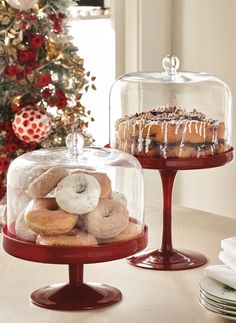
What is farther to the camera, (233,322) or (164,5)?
(164,5)

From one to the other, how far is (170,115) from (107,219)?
584 millimetres

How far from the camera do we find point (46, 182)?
1746mm

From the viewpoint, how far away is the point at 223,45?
370cm

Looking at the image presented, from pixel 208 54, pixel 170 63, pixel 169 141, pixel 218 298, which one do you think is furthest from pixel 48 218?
pixel 208 54

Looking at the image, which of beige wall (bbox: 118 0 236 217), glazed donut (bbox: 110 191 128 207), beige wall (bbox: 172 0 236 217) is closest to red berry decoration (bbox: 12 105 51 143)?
beige wall (bbox: 118 0 236 217)

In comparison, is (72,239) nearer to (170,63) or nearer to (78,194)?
(78,194)

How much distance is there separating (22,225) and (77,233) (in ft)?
0.42

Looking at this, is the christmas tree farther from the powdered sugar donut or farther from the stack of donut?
the stack of donut

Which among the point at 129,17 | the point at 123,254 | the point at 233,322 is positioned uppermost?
the point at 129,17

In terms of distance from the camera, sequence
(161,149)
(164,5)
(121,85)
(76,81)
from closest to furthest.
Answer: (161,149)
(121,85)
(76,81)
(164,5)

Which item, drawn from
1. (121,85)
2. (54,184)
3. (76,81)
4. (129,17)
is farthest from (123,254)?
(129,17)

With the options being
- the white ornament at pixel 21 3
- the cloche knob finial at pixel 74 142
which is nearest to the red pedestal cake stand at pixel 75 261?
the cloche knob finial at pixel 74 142

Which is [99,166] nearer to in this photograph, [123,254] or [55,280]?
[123,254]

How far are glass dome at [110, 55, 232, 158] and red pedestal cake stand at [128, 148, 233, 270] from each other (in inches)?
0.8
